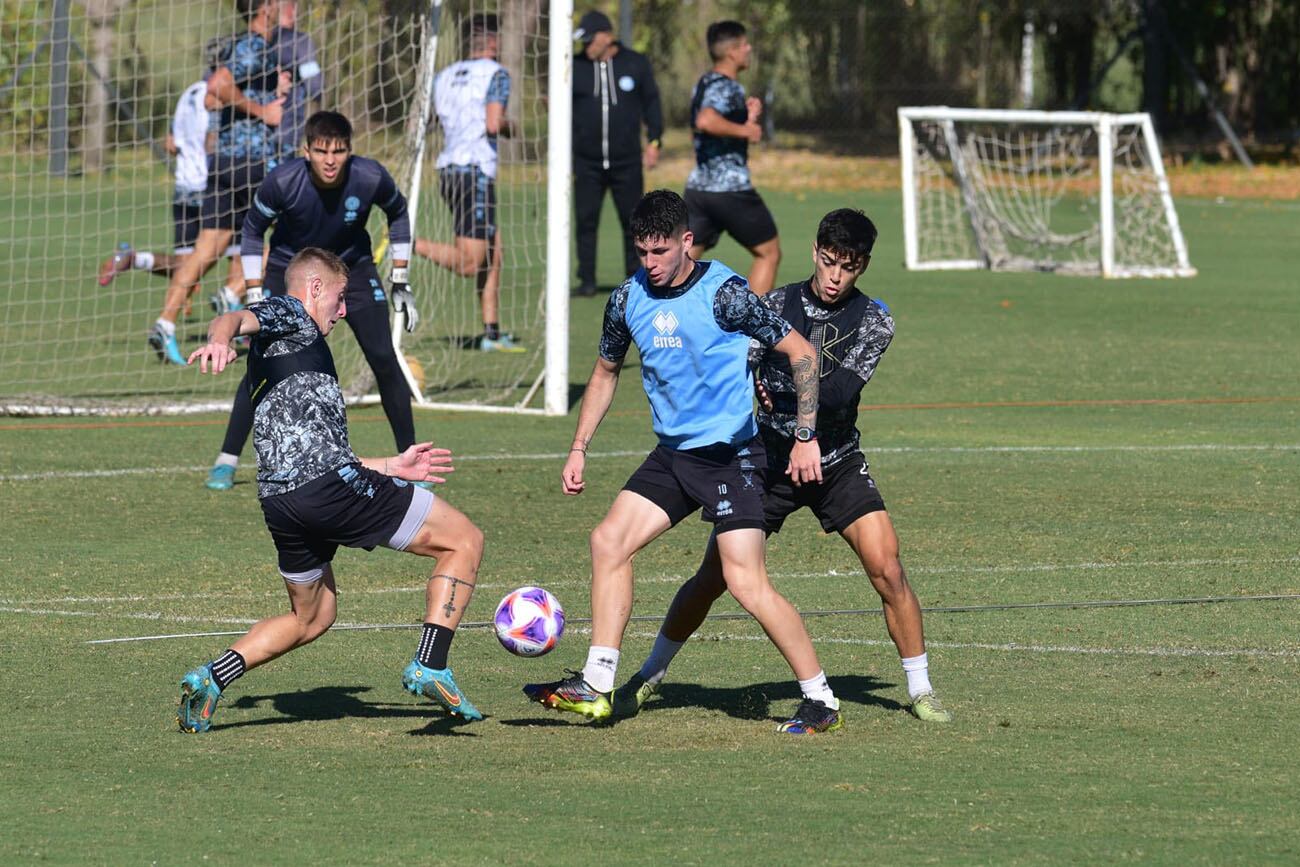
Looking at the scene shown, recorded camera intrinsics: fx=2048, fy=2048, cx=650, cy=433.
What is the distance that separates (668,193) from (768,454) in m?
0.96

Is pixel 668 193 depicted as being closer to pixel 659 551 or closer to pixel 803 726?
pixel 803 726

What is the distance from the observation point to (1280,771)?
593cm

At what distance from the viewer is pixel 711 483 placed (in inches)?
261

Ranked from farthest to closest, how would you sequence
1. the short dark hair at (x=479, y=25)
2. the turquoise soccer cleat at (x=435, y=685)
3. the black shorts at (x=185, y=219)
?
the black shorts at (x=185, y=219) → the short dark hair at (x=479, y=25) → the turquoise soccer cleat at (x=435, y=685)

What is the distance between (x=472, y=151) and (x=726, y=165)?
1912 millimetres

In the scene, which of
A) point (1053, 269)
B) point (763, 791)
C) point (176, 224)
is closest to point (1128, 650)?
point (763, 791)

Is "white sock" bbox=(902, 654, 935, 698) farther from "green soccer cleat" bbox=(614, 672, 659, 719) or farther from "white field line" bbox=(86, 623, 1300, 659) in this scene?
"white field line" bbox=(86, 623, 1300, 659)

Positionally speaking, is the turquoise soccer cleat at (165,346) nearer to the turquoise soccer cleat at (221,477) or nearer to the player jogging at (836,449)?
the turquoise soccer cleat at (221,477)

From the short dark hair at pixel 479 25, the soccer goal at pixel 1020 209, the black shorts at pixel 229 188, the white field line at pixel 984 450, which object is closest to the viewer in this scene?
the white field line at pixel 984 450

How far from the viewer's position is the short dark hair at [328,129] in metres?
10.5

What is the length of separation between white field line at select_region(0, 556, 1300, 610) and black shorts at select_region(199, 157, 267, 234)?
6.89 meters

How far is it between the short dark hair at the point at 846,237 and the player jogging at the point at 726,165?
848 cm

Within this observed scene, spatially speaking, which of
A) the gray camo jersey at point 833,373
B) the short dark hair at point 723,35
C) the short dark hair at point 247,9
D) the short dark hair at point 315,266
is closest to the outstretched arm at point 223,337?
the short dark hair at point 315,266

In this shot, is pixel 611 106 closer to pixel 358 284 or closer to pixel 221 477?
pixel 358 284
